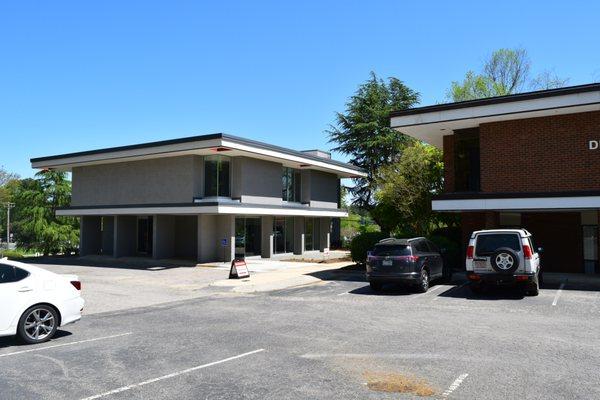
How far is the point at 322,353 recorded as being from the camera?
8039 mm

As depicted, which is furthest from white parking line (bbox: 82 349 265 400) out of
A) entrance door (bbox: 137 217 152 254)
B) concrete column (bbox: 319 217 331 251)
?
concrete column (bbox: 319 217 331 251)

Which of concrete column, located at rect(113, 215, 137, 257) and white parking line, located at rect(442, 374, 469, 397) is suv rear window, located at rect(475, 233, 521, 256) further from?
concrete column, located at rect(113, 215, 137, 257)

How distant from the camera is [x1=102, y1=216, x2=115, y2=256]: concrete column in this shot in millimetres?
33875

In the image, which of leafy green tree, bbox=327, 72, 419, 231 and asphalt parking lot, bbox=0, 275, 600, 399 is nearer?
asphalt parking lot, bbox=0, 275, 600, 399

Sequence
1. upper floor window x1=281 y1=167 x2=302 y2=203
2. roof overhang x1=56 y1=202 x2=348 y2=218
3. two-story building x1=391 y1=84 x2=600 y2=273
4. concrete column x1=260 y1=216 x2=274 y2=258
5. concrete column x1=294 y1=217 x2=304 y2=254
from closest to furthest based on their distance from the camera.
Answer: two-story building x1=391 y1=84 x2=600 y2=273 → roof overhang x1=56 y1=202 x2=348 y2=218 → concrete column x1=260 y1=216 x2=274 y2=258 → upper floor window x1=281 y1=167 x2=302 y2=203 → concrete column x1=294 y1=217 x2=304 y2=254

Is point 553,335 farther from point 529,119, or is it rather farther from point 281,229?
point 281,229

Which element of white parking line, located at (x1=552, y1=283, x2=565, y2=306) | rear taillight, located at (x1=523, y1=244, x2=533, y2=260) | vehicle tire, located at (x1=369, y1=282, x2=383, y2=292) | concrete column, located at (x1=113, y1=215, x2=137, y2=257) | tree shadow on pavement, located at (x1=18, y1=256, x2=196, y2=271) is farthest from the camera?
concrete column, located at (x1=113, y1=215, x2=137, y2=257)

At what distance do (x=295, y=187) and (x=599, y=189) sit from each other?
19414 millimetres

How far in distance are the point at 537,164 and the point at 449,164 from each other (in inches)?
173

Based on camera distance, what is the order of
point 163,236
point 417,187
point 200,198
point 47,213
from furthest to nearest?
point 47,213
point 163,236
point 417,187
point 200,198

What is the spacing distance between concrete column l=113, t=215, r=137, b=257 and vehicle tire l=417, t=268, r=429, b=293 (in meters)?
21.5

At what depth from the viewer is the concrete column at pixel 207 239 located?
26.8 meters

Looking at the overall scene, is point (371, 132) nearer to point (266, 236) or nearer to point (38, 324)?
point (266, 236)

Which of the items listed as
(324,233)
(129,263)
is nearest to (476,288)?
(129,263)
